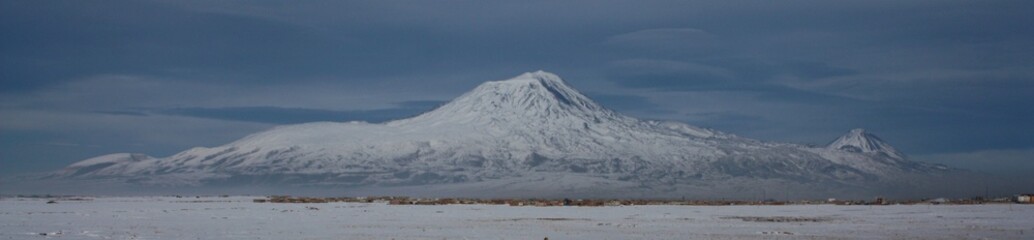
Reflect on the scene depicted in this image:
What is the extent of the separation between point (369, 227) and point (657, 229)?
1527 cm

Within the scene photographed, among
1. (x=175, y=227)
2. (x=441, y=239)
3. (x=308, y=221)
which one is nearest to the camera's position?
(x=441, y=239)

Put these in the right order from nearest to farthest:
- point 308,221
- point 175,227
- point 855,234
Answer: point 855,234
point 175,227
point 308,221

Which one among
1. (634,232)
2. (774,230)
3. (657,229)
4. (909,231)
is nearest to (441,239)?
(634,232)

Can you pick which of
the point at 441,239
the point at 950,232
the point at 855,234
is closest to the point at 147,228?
the point at 441,239

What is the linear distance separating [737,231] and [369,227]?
1920cm

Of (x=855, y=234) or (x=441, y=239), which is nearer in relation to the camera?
(x=441, y=239)

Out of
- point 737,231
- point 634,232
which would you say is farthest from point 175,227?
point 737,231

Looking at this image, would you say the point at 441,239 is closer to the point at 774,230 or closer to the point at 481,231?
the point at 481,231

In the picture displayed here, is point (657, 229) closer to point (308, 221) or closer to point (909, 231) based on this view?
point (909, 231)

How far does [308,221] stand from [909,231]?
34124 millimetres

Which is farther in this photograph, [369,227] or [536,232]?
[369,227]

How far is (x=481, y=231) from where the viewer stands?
53188 millimetres

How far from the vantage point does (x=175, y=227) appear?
55.0 m

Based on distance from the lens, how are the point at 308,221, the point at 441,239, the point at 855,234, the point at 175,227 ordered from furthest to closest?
1. the point at 308,221
2. the point at 175,227
3. the point at 855,234
4. the point at 441,239
